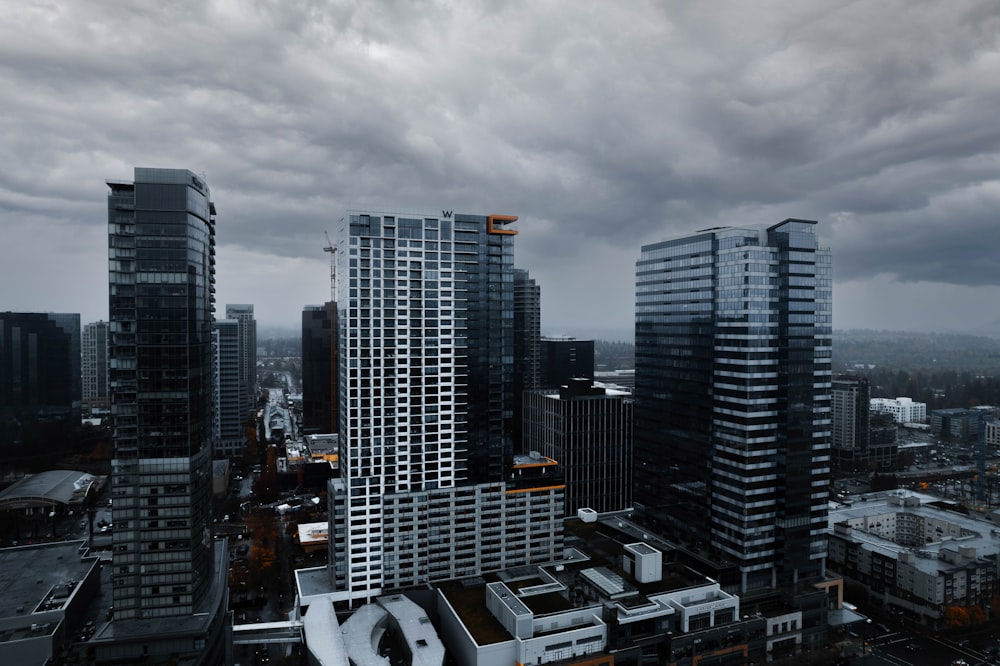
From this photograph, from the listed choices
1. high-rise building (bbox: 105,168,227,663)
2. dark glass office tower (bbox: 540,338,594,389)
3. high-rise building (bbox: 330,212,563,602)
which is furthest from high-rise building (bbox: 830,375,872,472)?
high-rise building (bbox: 105,168,227,663)

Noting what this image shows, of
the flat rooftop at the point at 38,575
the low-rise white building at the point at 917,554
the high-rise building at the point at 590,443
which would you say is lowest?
the low-rise white building at the point at 917,554

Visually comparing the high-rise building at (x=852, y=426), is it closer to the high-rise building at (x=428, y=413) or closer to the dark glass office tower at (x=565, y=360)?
the dark glass office tower at (x=565, y=360)

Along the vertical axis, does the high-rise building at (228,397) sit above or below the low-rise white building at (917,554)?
above

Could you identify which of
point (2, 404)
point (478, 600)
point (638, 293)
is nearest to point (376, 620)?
point (478, 600)

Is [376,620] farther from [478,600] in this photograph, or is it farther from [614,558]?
[614,558]

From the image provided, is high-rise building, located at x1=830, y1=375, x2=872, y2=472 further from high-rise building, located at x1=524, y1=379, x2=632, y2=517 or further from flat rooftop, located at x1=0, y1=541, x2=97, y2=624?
flat rooftop, located at x1=0, y1=541, x2=97, y2=624

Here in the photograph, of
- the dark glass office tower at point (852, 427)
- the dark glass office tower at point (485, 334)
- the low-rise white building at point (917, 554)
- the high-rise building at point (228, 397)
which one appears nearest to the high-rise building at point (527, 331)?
the dark glass office tower at point (485, 334)
